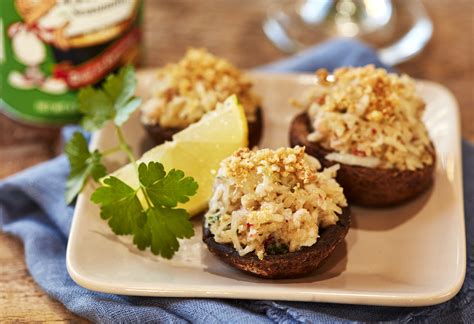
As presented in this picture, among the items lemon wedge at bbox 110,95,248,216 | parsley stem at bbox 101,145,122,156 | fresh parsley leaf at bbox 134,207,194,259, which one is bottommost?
parsley stem at bbox 101,145,122,156

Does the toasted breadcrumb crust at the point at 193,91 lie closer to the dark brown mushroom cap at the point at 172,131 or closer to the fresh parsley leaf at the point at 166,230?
the dark brown mushroom cap at the point at 172,131

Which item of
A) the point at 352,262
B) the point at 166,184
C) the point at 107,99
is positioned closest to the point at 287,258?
the point at 352,262

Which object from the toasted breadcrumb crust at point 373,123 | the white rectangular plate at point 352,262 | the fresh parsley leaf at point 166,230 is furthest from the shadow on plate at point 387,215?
the fresh parsley leaf at point 166,230

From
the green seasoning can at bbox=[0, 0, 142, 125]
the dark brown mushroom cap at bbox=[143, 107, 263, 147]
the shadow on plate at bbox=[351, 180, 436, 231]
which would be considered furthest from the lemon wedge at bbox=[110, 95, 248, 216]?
the green seasoning can at bbox=[0, 0, 142, 125]

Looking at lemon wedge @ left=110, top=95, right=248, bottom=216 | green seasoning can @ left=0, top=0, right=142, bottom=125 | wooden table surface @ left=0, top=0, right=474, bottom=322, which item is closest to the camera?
lemon wedge @ left=110, top=95, right=248, bottom=216

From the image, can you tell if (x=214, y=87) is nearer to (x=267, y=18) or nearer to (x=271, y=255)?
(x=271, y=255)

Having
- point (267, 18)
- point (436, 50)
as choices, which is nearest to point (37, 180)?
point (267, 18)

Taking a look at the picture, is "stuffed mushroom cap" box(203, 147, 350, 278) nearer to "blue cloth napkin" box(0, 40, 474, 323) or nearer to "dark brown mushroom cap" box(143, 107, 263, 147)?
"blue cloth napkin" box(0, 40, 474, 323)

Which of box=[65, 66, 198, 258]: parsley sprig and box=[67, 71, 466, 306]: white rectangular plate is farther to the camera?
box=[65, 66, 198, 258]: parsley sprig
